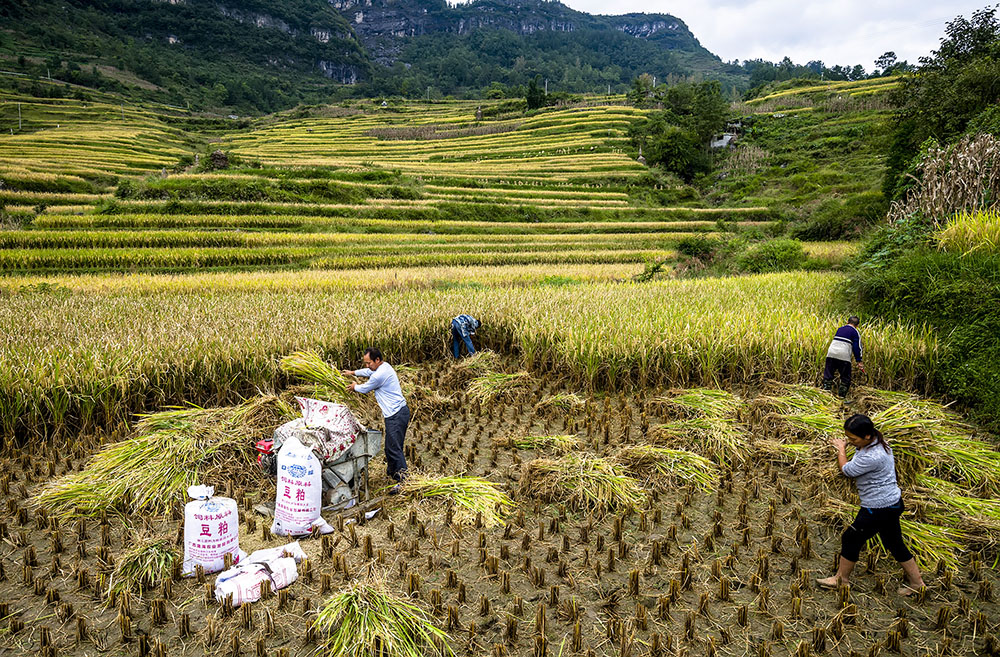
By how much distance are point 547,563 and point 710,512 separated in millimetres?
1482

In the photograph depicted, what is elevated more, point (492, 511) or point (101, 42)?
point (101, 42)

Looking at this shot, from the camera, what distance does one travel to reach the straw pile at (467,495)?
12.9 feet

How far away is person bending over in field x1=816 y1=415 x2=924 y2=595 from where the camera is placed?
3131 millimetres

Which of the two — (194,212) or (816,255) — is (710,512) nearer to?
(816,255)

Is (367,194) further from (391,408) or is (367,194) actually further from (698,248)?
(391,408)

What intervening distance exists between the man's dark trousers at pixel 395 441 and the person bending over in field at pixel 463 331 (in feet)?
9.88

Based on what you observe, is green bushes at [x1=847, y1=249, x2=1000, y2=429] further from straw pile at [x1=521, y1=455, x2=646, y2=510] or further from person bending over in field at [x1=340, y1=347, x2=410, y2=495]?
person bending over in field at [x1=340, y1=347, x2=410, y2=495]

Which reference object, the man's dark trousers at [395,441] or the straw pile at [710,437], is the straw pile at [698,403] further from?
the man's dark trousers at [395,441]

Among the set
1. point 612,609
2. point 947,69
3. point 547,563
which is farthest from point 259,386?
point 947,69

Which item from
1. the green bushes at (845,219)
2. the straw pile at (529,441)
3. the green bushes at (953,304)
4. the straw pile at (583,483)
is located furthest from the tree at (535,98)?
the straw pile at (583,483)

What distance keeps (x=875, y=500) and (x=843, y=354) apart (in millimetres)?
3259

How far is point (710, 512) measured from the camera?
410 cm

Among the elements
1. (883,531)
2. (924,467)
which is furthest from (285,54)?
(883,531)

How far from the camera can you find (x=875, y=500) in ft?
10.4
